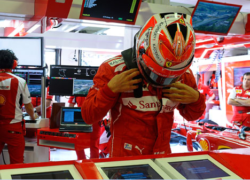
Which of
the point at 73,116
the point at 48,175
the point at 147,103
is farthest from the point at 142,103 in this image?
the point at 73,116

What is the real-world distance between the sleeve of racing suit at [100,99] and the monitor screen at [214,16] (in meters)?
2.82

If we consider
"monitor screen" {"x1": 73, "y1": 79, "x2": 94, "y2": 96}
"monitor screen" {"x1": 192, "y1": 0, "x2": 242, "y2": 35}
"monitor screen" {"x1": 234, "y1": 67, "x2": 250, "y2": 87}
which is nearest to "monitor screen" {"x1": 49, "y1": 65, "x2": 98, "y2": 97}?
"monitor screen" {"x1": 73, "y1": 79, "x2": 94, "y2": 96}

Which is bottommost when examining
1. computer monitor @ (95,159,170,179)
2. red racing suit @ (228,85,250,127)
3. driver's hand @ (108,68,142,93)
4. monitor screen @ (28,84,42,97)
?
red racing suit @ (228,85,250,127)

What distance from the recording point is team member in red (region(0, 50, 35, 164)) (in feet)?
10.9

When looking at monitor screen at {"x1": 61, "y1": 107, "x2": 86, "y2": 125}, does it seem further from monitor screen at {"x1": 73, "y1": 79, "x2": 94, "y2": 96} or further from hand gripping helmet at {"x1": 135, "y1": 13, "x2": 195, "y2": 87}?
hand gripping helmet at {"x1": 135, "y1": 13, "x2": 195, "y2": 87}

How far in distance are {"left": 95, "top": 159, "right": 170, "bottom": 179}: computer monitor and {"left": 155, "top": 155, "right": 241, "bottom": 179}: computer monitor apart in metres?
0.04

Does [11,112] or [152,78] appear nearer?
[152,78]

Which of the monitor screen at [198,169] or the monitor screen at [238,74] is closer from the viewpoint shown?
the monitor screen at [198,169]

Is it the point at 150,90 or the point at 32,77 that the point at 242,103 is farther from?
the point at 150,90

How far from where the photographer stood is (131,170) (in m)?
1.07

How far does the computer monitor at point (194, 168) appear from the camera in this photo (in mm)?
1067

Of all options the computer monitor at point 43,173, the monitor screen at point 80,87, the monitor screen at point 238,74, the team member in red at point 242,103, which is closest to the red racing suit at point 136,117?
the computer monitor at point 43,173

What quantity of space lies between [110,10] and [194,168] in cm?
265

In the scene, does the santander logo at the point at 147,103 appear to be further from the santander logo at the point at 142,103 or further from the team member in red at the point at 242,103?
the team member in red at the point at 242,103
